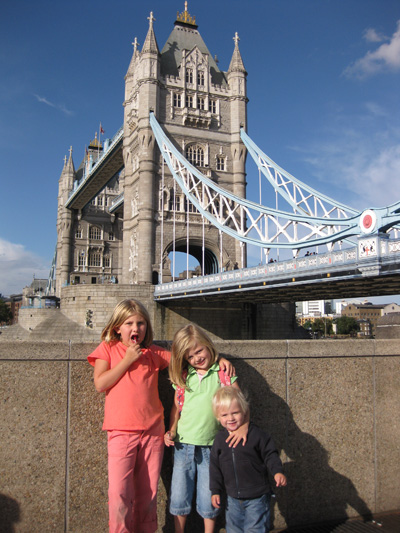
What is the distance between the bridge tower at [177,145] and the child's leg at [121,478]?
1070 inches

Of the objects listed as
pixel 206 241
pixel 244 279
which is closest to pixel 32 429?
pixel 244 279

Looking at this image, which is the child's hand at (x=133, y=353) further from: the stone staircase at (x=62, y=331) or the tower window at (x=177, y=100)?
the tower window at (x=177, y=100)

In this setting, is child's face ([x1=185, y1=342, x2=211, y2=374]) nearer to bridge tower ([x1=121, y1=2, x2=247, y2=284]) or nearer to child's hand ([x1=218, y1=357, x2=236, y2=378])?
child's hand ([x1=218, y1=357, x2=236, y2=378])

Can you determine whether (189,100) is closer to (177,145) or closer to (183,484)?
(177,145)

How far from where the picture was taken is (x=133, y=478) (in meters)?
3.16

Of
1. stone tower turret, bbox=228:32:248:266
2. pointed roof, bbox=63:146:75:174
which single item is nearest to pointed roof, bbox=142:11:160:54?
stone tower turret, bbox=228:32:248:266

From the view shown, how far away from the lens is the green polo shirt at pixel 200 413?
3262 millimetres

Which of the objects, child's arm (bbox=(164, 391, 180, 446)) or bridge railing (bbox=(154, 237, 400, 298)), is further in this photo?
bridge railing (bbox=(154, 237, 400, 298))

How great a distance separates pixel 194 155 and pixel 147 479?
31.8m

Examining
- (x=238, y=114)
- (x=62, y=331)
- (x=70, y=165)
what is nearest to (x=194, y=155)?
(x=238, y=114)

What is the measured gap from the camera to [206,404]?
10.7 ft

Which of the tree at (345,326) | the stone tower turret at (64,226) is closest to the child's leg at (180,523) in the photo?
the stone tower turret at (64,226)

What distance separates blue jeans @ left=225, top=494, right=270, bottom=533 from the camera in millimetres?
3029

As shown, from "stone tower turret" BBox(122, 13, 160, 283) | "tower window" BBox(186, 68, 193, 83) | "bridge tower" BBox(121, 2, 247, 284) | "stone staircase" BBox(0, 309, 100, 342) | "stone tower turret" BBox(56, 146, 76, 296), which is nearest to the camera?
"stone staircase" BBox(0, 309, 100, 342)
